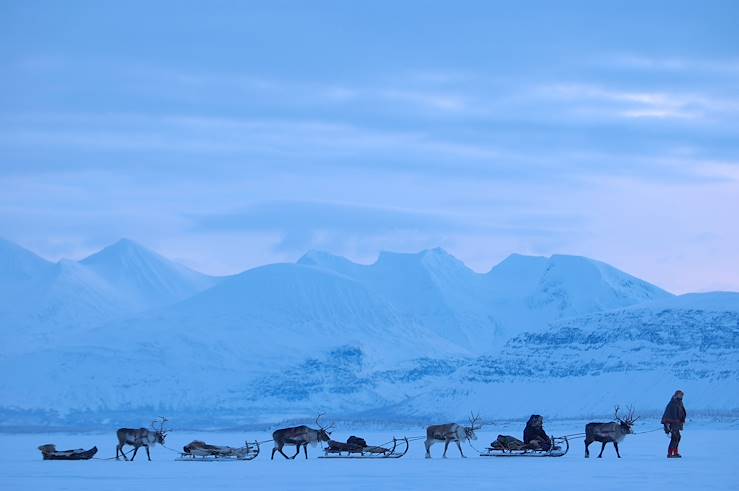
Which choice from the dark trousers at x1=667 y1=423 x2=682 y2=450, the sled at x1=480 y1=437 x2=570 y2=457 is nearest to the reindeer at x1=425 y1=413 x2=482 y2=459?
the sled at x1=480 y1=437 x2=570 y2=457

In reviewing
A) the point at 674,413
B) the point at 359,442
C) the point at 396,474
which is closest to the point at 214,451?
the point at 359,442

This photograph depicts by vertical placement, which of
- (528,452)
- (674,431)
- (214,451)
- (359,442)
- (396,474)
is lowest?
(396,474)

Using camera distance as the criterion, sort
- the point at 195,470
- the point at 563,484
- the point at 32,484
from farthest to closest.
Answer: the point at 195,470 → the point at 32,484 → the point at 563,484

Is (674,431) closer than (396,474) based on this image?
No

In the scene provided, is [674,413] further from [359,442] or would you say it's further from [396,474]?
[359,442]

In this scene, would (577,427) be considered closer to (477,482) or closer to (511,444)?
(511,444)

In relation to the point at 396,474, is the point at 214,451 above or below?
above

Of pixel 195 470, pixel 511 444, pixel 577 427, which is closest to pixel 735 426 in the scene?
pixel 577 427

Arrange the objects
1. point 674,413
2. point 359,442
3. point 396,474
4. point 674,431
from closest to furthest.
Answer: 1. point 396,474
2. point 674,413
3. point 674,431
4. point 359,442

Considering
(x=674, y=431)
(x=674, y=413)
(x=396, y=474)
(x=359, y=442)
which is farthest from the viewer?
(x=359, y=442)

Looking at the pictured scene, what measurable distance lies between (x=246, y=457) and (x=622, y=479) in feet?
79.3

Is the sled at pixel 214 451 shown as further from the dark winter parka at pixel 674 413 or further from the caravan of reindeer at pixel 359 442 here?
the dark winter parka at pixel 674 413

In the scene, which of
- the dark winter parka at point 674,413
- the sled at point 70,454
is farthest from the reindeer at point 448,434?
the sled at point 70,454

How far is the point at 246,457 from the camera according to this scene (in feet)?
218
